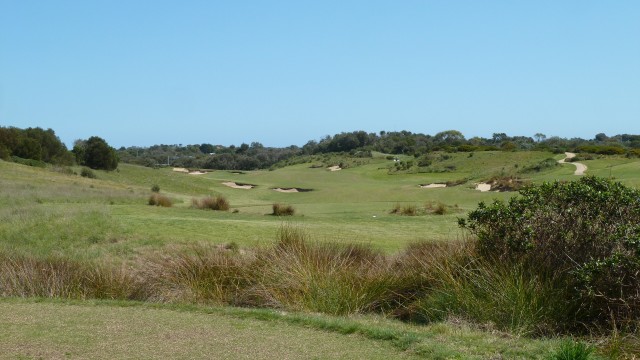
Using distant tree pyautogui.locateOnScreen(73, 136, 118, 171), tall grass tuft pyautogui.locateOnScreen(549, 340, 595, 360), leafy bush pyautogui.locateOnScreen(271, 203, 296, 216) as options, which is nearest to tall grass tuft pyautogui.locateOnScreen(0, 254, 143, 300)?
tall grass tuft pyautogui.locateOnScreen(549, 340, 595, 360)

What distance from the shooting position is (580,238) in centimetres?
991

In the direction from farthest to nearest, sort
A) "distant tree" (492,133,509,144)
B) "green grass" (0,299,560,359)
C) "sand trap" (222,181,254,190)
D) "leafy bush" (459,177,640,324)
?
"distant tree" (492,133,509,144) < "sand trap" (222,181,254,190) < "leafy bush" (459,177,640,324) < "green grass" (0,299,560,359)

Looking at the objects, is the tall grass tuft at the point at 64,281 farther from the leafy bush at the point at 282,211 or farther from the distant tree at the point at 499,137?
the distant tree at the point at 499,137

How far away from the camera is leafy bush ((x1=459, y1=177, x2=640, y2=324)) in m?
9.02

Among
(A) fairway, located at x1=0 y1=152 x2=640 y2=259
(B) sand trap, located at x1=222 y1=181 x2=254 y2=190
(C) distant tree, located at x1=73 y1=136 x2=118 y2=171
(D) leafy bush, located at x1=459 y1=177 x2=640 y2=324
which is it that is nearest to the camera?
(D) leafy bush, located at x1=459 y1=177 x2=640 y2=324

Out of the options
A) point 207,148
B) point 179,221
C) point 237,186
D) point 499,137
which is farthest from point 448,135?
point 179,221

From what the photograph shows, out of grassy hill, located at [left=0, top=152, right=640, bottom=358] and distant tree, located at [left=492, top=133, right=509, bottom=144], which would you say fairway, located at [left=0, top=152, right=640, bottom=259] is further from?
distant tree, located at [left=492, top=133, right=509, bottom=144]

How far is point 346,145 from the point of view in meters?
120

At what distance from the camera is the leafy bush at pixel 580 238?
9023 millimetres

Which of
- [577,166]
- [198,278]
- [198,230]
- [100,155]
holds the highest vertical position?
[100,155]

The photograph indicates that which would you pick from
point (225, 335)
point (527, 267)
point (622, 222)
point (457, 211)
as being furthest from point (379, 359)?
point (457, 211)

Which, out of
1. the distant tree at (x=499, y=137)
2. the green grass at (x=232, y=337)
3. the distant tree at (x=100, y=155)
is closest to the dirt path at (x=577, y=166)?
the green grass at (x=232, y=337)

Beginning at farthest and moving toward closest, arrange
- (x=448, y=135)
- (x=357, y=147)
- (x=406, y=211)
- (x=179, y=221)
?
(x=448, y=135)
(x=357, y=147)
(x=406, y=211)
(x=179, y=221)

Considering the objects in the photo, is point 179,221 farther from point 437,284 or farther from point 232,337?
point 232,337
